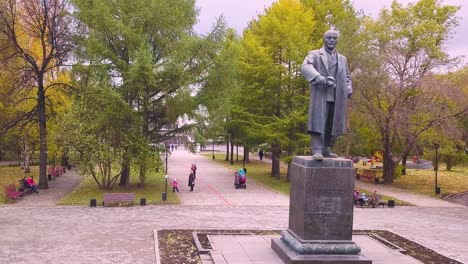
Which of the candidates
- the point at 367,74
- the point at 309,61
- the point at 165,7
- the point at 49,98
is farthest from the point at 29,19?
the point at 309,61

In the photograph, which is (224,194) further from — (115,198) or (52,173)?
(52,173)

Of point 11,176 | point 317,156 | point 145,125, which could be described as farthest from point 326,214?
point 11,176

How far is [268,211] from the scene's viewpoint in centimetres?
2172

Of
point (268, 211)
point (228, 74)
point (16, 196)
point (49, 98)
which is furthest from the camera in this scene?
point (49, 98)

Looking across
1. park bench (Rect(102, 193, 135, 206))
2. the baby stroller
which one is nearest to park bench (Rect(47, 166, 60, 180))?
park bench (Rect(102, 193, 135, 206))

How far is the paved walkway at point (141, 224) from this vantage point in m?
13.7

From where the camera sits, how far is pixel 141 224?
706 inches

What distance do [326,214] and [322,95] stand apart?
9.57 ft

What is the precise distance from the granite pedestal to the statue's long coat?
35.5 inches

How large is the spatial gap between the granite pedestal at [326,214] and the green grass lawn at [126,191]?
42.5ft

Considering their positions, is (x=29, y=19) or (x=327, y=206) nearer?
(x=327, y=206)

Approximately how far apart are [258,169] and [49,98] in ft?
65.3

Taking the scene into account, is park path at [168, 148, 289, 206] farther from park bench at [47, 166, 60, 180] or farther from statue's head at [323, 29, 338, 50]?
statue's head at [323, 29, 338, 50]

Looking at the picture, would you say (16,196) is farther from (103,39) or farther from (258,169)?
(258,169)
